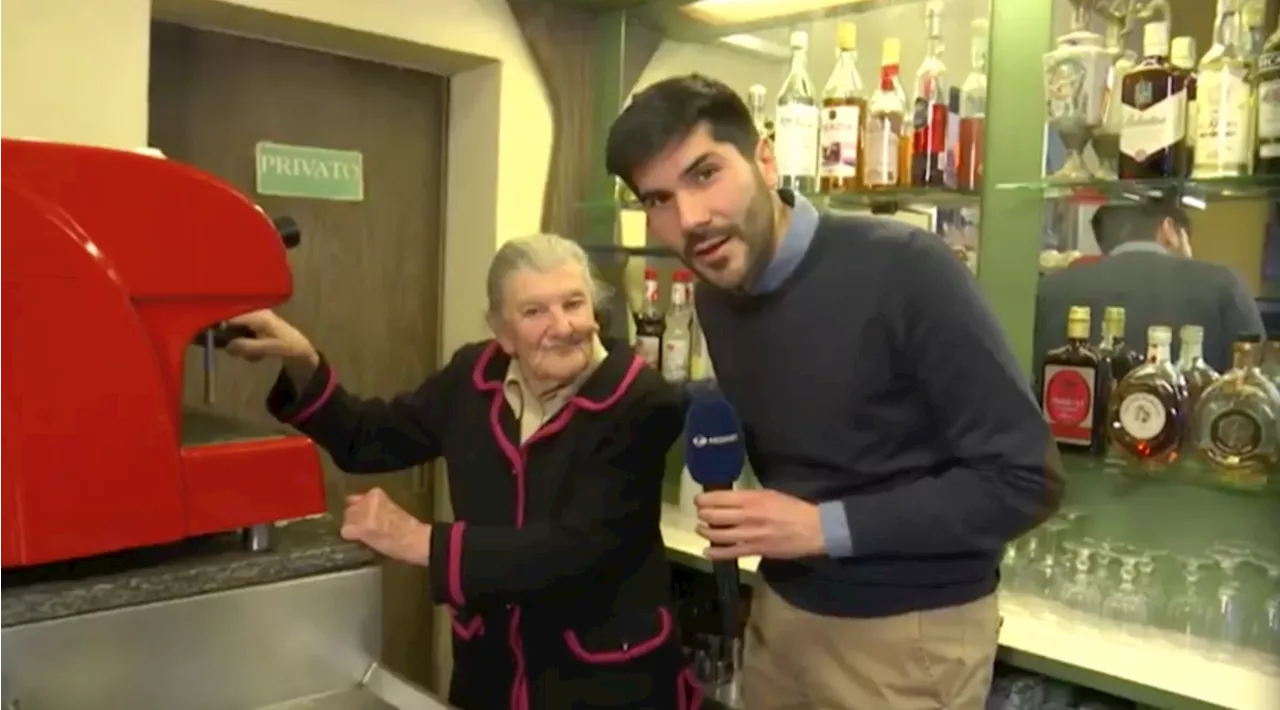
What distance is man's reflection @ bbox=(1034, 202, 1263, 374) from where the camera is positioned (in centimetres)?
179

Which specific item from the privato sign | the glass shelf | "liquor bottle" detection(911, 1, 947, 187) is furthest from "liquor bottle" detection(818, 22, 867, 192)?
the privato sign

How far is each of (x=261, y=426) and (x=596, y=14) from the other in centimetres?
153

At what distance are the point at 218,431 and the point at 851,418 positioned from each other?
0.74 m

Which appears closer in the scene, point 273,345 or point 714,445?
point 714,445

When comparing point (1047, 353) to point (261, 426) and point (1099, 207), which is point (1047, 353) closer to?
point (1099, 207)

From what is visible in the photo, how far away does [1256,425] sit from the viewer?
169cm

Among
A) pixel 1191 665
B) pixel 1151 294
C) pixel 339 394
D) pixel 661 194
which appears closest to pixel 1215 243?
pixel 1151 294

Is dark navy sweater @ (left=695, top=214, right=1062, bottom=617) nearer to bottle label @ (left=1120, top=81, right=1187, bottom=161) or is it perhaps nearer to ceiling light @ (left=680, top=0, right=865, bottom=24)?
bottle label @ (left=1120, top=81, right=1187, bottom=161)

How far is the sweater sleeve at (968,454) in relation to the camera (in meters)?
1.27

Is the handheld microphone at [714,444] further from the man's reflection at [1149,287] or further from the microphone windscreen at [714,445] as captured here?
the man's reflection at [1149,287]

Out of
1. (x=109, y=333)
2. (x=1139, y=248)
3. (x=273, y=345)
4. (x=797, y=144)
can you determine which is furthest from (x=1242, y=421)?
(x=109, y=333)

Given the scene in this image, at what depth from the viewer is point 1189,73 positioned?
1774 mm

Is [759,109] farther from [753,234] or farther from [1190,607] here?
[1190,607]

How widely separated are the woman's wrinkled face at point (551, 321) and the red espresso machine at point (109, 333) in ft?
1.38
